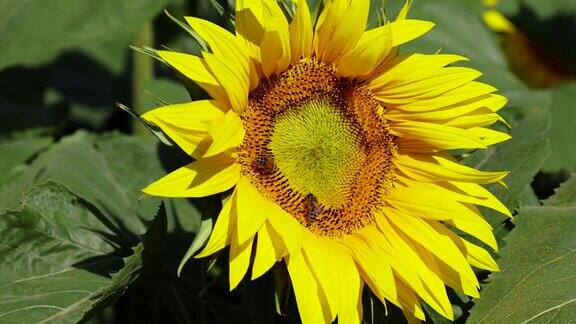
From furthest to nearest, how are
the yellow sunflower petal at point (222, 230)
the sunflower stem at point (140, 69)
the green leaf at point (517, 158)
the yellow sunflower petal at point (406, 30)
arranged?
1. the sunflower stem at point (140, 69)
2. the green leaf at point (517, 158)
3. the yellow sunflower petal at point (406, 30)
4. the yellow sunflower petal at point (222, 230)

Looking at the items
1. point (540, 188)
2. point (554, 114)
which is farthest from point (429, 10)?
point (540, 188)

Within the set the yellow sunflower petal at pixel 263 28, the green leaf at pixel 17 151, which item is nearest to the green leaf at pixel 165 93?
the green leaf at pixel 17 151

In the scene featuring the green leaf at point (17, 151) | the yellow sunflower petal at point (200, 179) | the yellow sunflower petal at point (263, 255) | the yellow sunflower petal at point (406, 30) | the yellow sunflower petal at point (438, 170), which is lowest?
the green leaf at point (17, 151)

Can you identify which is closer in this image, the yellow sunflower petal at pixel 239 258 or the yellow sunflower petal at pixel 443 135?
the yellow sunflower petal at pixel 239 258

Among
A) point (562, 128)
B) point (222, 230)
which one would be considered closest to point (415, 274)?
point (222, 230)

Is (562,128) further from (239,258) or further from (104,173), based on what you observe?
(239,258)

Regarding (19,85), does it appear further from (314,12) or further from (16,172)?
(314,12)

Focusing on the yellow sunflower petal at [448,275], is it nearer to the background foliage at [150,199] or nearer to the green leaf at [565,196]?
the background foliage at [150,199]
